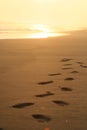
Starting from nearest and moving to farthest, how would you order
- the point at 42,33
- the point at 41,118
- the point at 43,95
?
the point at 41,118
the point at 43,95
the point at 42,33

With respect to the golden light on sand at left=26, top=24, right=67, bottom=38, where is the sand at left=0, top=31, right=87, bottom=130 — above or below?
below

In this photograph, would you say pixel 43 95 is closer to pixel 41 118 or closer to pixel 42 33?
pixel 41 118

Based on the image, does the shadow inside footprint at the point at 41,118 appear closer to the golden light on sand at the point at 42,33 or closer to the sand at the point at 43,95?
the sand at the point at 43,95

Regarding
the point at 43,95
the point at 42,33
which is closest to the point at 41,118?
the point at 43,95

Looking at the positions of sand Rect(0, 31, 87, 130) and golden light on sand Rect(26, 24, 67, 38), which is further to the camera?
golden light on sand Rect(26, 24, 67, 38)

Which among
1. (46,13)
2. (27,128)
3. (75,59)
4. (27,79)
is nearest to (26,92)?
(27,79)

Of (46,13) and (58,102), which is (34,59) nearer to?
(58,102)

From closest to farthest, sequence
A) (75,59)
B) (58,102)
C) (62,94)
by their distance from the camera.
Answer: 1. (58,102)
2. (62,94)
3. (75,59)

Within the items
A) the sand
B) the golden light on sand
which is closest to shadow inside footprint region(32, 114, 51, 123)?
the sand

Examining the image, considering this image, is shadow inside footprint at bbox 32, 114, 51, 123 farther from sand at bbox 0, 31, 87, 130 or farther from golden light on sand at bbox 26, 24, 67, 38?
golden light on sand at bbox 26, 24, 67, 38
